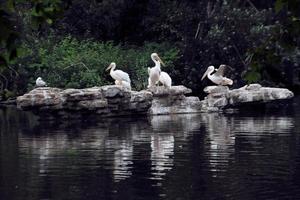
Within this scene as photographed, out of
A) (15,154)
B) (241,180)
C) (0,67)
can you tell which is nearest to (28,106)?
(15,154)

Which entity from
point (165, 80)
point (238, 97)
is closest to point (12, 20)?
point (165, 80)

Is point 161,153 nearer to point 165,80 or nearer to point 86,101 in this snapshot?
point 86,101

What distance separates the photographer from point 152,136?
62.3 ft

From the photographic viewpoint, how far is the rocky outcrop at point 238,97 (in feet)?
90.3

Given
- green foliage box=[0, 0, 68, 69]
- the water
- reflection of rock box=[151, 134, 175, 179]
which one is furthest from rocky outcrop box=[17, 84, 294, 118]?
green foliage box=[0, 0, 68, 69]

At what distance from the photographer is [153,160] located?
1447 cm

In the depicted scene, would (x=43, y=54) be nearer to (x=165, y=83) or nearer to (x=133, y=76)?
(x=133, y=76)

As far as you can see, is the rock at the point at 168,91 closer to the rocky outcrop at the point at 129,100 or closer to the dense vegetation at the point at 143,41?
the rocky outcrop at the point at 129,100

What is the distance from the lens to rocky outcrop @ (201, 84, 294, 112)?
90.3 ft

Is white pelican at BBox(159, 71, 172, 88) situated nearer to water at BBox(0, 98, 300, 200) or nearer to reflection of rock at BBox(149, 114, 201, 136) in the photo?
reflection of rock at BBox(149, 114, 201, 136)

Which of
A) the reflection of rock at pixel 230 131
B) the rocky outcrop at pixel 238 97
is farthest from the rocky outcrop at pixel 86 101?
the rocky outcrop at pixel 238 97

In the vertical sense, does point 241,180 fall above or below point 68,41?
below

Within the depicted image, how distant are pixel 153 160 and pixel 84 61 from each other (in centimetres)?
1850

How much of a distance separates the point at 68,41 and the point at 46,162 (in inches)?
799
